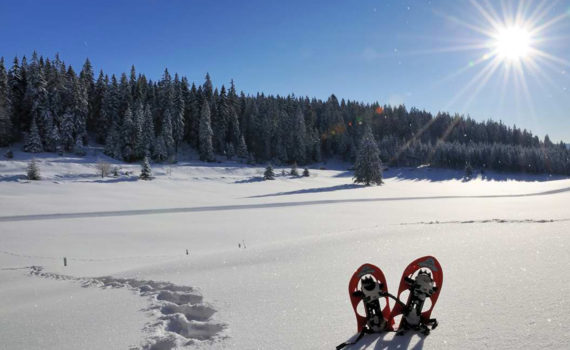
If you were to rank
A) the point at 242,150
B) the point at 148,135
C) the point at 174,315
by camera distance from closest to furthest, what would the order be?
1. the point at 174,315
2. the point at 148,135
3. the point at 242,150

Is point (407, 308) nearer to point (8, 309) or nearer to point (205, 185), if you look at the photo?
point (8, 309)

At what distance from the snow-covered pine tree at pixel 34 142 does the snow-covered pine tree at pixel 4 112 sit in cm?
387

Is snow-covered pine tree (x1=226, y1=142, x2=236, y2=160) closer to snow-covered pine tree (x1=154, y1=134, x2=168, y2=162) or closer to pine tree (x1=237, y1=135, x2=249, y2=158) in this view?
pine tree (x1=237, y1=135, x2=249, y2=158)

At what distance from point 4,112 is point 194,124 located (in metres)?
35.3

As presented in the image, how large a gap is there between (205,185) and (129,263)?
37.4m

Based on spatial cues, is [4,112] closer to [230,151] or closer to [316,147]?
[230,151]

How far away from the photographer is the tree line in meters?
61.4

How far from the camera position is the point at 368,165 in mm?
55188

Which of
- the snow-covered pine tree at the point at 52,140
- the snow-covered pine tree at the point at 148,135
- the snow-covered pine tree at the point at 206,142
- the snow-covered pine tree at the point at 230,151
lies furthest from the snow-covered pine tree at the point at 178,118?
the snow-covered pine tree at the point at 52,140

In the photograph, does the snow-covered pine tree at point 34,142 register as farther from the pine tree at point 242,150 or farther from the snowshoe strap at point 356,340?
the snowshoe strap at point 356,340

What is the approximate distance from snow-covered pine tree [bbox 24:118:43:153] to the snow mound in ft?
209

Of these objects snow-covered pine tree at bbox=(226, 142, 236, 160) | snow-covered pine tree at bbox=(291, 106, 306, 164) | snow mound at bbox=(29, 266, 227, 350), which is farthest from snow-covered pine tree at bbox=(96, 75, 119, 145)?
snow mound at bbox=(29, 266, 227, 350)

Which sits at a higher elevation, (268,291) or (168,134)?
(168,134)

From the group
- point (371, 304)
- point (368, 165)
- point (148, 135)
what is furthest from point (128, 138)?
point (371, 304)
